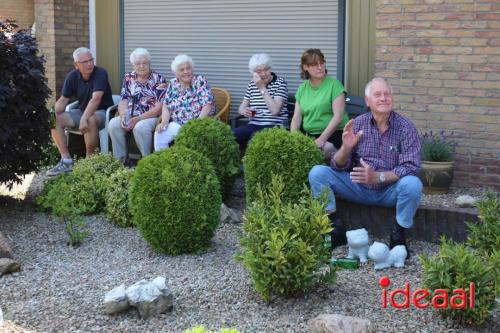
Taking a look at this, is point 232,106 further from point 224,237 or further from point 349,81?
point 224,237

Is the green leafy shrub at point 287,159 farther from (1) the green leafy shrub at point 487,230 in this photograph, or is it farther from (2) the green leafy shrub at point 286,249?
(1) the green leafy shrub at point 487,230

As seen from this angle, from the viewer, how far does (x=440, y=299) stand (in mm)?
3520

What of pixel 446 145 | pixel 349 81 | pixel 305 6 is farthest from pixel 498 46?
pixel 305 6

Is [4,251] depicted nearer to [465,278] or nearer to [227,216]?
[227,216]

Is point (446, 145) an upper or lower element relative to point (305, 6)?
lower

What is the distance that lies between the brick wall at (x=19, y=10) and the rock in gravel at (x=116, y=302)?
1550 centimetres

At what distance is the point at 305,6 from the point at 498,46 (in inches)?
81.7

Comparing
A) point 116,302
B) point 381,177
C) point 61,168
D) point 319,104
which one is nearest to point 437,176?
point 319,104

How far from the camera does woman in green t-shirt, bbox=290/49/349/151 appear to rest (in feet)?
19.8

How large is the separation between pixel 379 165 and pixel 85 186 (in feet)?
8.51

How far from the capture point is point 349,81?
6996mm

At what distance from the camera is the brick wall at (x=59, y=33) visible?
28.7ft

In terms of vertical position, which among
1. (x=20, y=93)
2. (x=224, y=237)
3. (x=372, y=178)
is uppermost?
(x=20, y=93)

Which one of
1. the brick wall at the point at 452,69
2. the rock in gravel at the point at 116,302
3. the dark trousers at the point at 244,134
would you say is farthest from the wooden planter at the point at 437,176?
the rock in gravel at the point at 116,302
